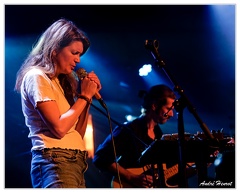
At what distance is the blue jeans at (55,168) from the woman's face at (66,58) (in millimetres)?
431

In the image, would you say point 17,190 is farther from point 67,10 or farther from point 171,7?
point 171,7

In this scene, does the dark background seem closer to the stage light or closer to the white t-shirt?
the stage light

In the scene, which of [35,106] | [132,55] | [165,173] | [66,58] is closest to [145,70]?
[132,55]

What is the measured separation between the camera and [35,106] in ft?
5.36

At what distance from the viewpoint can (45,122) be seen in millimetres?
1626

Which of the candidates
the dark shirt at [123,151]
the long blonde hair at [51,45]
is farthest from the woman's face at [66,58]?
the dark shirt at [123,151]

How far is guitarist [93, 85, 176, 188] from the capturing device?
302 cm

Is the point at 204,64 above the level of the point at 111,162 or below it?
above

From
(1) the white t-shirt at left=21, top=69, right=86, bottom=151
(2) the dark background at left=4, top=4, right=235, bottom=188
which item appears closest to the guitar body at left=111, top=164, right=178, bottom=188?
(2) the dark background at left=4, top=4, right=235, bottom=188

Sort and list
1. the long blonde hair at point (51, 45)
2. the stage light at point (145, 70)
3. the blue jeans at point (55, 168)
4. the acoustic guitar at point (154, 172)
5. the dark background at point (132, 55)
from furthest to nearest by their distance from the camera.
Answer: the stage light at point (145, 70) → the dark background at point (132, 55) → the acoustic guitar at point (154, 172) → the long blonde hair at point (51, 45) → the blue jeans at point (55, 168)

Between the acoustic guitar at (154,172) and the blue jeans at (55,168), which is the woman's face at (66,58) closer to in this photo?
the blue jeans at (55,168)

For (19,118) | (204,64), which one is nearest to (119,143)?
(19,118)

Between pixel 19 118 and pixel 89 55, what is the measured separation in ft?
3.36

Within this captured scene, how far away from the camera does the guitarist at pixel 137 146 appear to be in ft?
9.91
